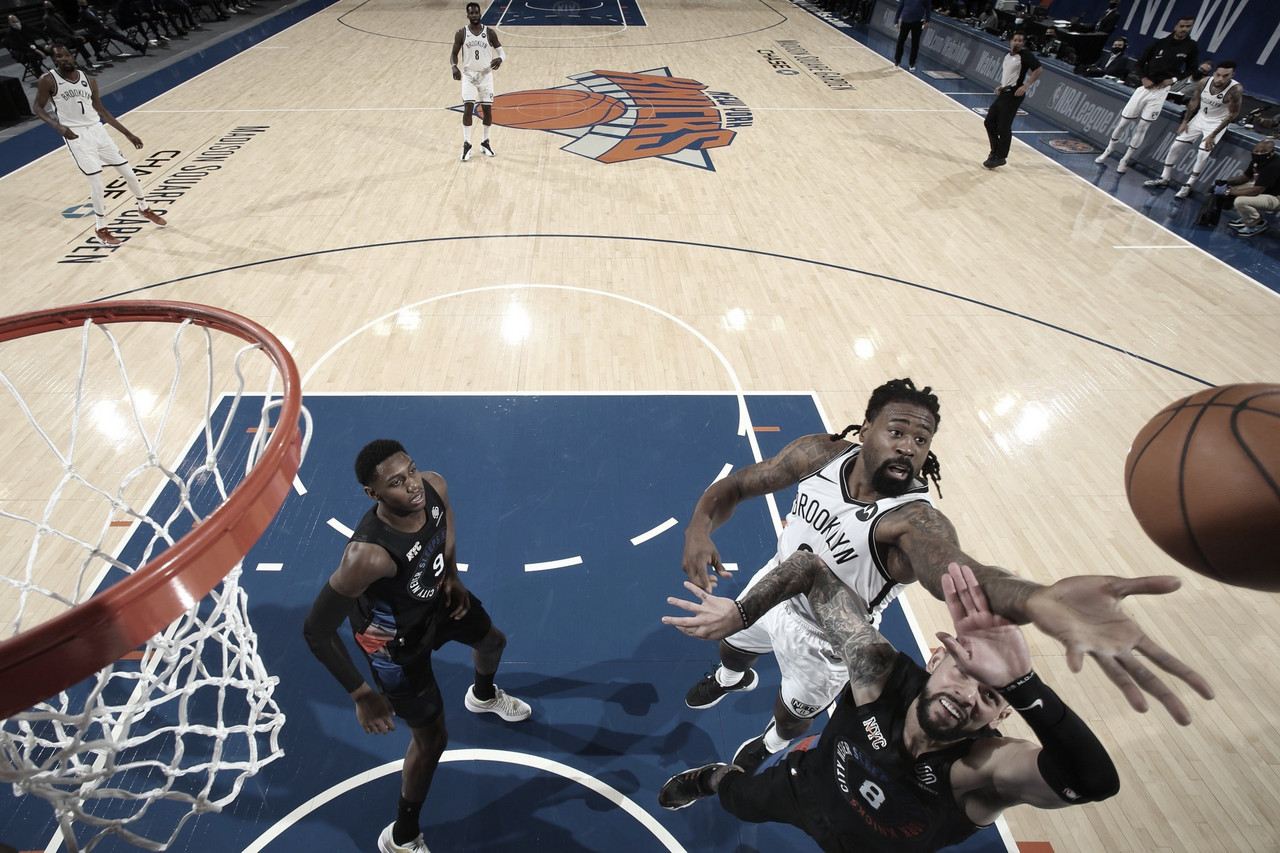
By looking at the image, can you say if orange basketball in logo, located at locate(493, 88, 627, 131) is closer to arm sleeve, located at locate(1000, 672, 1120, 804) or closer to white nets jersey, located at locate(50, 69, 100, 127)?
white nets jersey, located at locate(50, 69, 100, 127)

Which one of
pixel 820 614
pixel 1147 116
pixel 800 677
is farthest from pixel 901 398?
pixel 1147 116

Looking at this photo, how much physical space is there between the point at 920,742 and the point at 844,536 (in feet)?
2.52

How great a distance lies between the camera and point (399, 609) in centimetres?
269

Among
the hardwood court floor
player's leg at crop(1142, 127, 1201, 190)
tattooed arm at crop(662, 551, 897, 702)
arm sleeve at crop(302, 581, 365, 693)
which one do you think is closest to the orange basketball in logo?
the hardwood court floor

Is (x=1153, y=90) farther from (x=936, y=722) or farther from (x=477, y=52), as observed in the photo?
(x=936, y=722)

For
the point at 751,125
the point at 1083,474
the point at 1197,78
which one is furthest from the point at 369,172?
the point at 1197,78

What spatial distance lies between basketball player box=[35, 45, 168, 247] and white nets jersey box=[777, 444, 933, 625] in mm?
7874

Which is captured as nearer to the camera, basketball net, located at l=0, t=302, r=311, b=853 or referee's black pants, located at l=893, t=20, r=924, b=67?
basketball net, located at l=0, t=302, r=311, b=853

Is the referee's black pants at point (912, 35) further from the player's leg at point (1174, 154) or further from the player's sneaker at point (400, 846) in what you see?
the player's sneaker at point (400, 846)

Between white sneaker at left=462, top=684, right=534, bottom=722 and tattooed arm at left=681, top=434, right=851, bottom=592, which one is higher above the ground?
tattooed arm at left=681, top=434, right=851, bottom=592

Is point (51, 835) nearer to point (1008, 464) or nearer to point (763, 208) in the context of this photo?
point (1008, 464)

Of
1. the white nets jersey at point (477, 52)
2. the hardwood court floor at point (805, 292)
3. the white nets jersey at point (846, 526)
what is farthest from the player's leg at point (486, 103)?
the white nets jersey at point (846, 526)

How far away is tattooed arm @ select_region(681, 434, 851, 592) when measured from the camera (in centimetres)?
294

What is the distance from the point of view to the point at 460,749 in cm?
342
